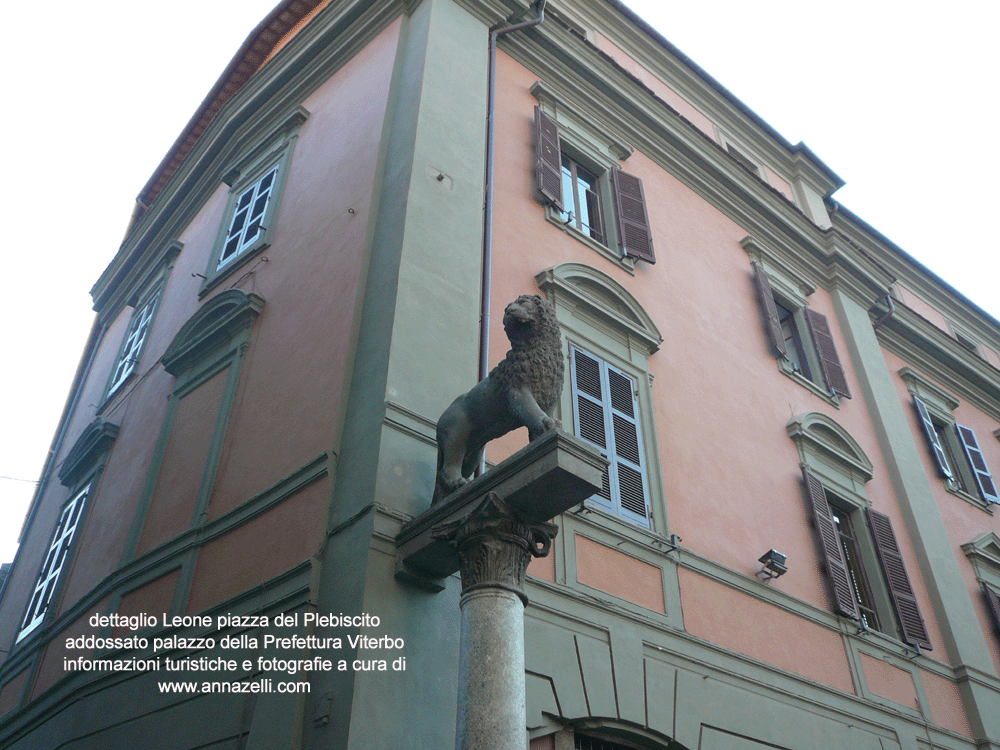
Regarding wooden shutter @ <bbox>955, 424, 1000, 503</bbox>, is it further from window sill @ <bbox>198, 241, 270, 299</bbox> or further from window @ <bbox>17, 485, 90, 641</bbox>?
window @ <bbox>17, 485, 90, 641</bbox>

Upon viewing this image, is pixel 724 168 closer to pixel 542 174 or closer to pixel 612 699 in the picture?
pixel 542 174

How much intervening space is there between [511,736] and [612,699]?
2053 mm

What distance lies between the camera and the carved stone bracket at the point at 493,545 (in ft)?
17.3

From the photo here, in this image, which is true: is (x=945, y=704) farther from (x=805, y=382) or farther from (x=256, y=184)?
(x=256, y=184)

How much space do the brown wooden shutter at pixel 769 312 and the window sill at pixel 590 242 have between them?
2.34 m

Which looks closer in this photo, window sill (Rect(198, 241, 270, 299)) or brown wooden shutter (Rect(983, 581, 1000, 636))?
window sill (Rect(198, 241, 270, 299))

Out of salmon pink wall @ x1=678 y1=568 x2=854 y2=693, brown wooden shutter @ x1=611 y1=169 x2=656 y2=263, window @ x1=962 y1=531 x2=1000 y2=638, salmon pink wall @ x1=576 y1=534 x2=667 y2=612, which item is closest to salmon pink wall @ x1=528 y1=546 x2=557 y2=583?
salmon pink wall @ x1=576 y1=534 x2=667 y2=612

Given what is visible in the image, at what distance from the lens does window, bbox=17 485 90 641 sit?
1010 centimetres

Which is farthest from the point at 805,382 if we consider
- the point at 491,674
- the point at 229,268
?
the point at 491,674

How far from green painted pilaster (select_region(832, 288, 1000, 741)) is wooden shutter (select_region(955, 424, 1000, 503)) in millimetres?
1824

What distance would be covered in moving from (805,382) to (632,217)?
3.04 m

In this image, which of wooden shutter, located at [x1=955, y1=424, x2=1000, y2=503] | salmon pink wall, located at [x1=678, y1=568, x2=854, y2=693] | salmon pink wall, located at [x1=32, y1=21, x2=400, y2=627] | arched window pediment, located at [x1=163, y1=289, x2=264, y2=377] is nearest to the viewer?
salmon pink wall, located at [x1=32, y1=21, x2=400, y2=627]

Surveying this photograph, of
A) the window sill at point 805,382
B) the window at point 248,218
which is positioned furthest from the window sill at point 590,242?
the window at point 248,218

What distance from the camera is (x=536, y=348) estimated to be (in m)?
5.88
